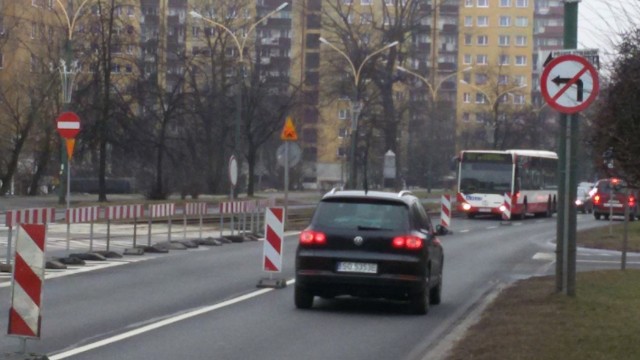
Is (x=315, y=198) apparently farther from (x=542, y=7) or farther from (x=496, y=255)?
(x=542, y=7)

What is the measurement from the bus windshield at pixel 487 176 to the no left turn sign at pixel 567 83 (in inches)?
1504

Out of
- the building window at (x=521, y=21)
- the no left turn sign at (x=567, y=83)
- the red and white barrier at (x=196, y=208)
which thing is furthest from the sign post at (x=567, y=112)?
the building window at (x=521, y=21)

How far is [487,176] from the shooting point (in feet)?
177

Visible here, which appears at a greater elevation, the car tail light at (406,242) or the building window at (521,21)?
the building window at (521,21)

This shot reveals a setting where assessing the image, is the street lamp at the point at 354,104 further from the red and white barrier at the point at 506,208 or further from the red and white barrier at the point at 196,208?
the red and white barrier at the point at 196,208

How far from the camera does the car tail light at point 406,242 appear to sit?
16.2 meters

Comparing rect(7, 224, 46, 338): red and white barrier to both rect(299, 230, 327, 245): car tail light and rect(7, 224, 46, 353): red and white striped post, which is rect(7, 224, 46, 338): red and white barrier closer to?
rect(7, 224, 46, 353): red and white striped post

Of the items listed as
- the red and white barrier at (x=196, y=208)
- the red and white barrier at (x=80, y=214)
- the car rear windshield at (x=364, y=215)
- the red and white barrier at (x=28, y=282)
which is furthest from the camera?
the red and white barrier at (x=196, y=208)

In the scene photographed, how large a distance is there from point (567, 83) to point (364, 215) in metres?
3.03

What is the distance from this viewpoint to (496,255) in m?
30.4

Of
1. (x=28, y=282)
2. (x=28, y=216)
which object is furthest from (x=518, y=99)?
(x=28, y=282)

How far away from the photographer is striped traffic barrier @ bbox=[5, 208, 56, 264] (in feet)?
Result: 70.5

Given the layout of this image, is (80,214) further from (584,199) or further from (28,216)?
(584,199)

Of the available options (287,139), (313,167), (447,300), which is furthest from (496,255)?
(313,167)
